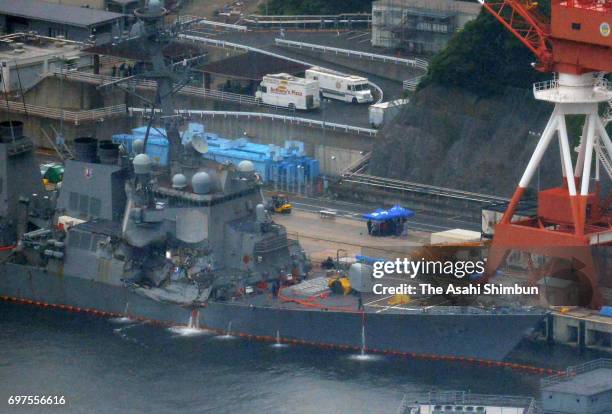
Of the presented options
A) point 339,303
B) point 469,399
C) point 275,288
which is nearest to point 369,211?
point 275,288

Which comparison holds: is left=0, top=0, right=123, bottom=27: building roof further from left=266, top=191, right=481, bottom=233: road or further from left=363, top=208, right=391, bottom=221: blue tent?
left=363, top=208, right=391, bottom=221: blue tent

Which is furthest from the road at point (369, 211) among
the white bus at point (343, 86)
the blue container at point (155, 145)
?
the white bus at point (343, 86)

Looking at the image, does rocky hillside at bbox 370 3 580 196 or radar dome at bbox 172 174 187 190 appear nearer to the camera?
radar dome at bbox 172 174 187 190

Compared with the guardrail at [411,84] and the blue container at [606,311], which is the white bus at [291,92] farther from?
the blue container at [606,311]

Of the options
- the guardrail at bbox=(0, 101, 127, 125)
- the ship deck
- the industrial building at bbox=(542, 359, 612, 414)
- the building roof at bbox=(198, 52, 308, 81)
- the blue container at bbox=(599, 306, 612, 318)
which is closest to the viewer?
the industrial building at bbox=(542, 359, 612, 414)

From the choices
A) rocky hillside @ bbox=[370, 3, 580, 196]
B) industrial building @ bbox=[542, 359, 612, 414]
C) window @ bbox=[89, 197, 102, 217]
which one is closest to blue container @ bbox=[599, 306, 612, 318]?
industrial building @ bbox=[542, 359, 612, 414]

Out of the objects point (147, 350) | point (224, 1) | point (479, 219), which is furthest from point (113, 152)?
point (224, 1)

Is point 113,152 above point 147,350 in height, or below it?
above

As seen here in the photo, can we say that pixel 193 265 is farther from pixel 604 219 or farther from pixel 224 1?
pixel 224 1
